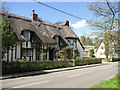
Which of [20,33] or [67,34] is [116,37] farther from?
[67,34]

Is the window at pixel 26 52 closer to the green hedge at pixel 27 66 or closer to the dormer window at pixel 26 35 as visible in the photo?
the dormer window at pixel 26 35

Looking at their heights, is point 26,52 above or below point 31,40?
below

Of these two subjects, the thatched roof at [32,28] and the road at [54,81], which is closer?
the road at [54,81]

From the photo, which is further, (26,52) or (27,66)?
(26,52)

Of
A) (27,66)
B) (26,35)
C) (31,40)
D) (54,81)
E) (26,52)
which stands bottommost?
(54,81)

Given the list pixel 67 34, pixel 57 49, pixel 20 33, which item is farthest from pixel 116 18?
pixel 67 34

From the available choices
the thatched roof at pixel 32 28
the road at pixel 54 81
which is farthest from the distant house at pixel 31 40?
the road at pixel 54 81

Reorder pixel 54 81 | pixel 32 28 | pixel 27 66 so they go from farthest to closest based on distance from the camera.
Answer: pixel 32 28 < pixel 27 66 < pixel 54 81

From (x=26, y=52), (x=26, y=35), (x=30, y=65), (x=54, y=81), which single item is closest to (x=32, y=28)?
(x=26, y=35)

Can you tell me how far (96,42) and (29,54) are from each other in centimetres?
1518

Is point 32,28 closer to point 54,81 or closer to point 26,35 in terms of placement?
point 26,35

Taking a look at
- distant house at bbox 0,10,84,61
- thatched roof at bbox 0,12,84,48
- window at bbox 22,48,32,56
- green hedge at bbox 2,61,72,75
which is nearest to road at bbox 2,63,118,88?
green hedge at bbox 2,61,72,75

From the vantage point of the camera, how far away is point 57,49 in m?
28.5

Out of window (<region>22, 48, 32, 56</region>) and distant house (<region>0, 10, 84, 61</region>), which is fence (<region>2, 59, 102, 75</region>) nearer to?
distant house (<region>0, 10, 84, 61</region>)
